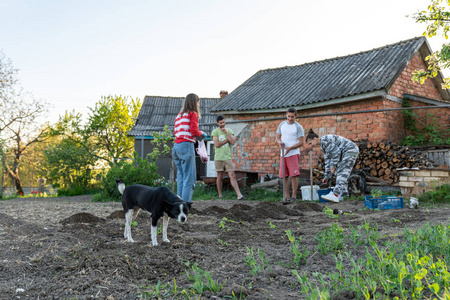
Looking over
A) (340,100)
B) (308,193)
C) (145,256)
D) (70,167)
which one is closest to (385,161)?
(308,193)

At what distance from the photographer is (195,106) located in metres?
5.38

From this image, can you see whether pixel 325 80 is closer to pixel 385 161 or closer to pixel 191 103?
pixel 385 161

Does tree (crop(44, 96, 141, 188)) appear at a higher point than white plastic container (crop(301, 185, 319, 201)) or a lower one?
higher

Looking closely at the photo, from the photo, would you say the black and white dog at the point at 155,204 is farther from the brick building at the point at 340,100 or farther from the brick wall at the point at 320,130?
the brick wall at the point at 320,130

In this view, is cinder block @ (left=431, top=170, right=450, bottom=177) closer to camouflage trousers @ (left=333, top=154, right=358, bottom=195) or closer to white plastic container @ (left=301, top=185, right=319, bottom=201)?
camouflage trousers @ (left=333, top=154, right=358, bottom=195)

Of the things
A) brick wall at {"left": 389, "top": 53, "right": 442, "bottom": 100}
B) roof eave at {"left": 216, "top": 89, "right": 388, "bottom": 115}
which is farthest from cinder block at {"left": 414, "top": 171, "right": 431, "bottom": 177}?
brick wall at {"left": 389, "top": 53, "right": 442, "bottom": 100}

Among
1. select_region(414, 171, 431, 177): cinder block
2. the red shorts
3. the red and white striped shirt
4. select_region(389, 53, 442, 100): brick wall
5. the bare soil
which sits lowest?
the bare soil

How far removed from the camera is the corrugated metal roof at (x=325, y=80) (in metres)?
10.4

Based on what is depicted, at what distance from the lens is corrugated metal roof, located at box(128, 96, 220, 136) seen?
810 inches

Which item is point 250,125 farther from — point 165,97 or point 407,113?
point 165,97

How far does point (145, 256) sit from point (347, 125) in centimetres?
831

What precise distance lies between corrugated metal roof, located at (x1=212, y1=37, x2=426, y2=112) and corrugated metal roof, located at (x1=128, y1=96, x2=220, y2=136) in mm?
6343

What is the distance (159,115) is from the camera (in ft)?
71.9

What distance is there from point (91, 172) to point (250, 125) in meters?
6.33
